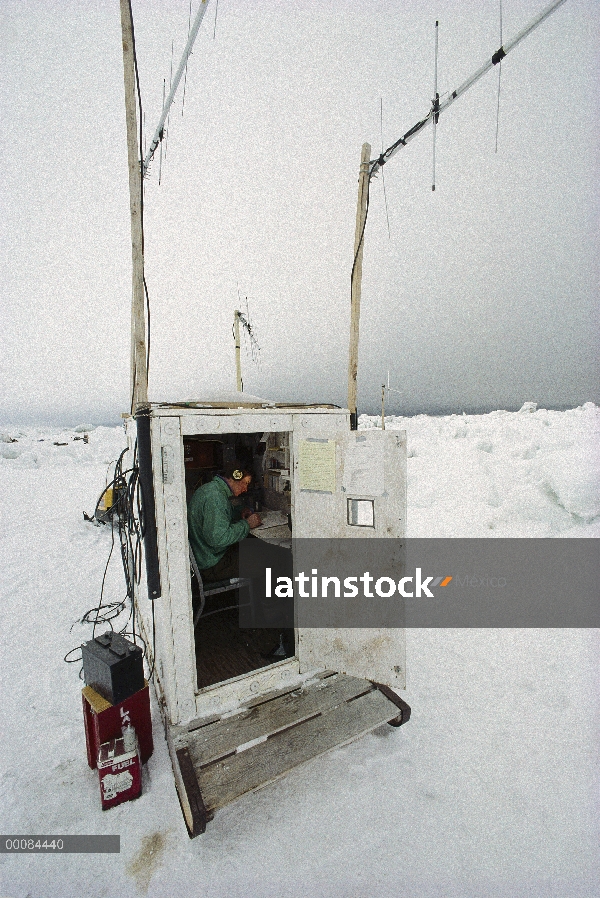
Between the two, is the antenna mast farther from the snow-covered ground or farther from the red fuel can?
the snow-covered ground

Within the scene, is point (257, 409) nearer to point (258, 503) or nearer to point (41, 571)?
point (258, 503)

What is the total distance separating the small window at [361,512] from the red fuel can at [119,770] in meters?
2.21

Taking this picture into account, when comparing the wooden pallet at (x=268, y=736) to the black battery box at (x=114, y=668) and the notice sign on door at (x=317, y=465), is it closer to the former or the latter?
the black battery box at (x=114, y=668)

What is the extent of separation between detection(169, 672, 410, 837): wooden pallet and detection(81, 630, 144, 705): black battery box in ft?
1.64

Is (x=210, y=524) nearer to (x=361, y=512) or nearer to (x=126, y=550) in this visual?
(x=126, y=550)

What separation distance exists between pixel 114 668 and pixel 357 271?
394 centimetres

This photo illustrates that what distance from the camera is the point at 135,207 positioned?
10.1ft

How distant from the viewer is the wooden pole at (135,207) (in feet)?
9.65

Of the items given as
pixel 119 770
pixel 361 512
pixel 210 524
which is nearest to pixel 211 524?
pixel 210 524

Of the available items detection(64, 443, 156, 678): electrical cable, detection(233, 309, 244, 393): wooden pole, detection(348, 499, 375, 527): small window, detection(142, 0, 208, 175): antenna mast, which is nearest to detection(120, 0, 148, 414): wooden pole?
detection(142, 0, 208, 175): antenna mast

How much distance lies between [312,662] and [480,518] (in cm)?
648

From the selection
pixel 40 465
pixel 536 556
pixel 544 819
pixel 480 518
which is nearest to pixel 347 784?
pixel 544 819

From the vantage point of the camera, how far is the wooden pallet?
2.50 meters

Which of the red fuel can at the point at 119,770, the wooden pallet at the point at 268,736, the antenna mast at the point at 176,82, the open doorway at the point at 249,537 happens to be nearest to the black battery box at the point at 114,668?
the red fuel can at the point at 119,770
